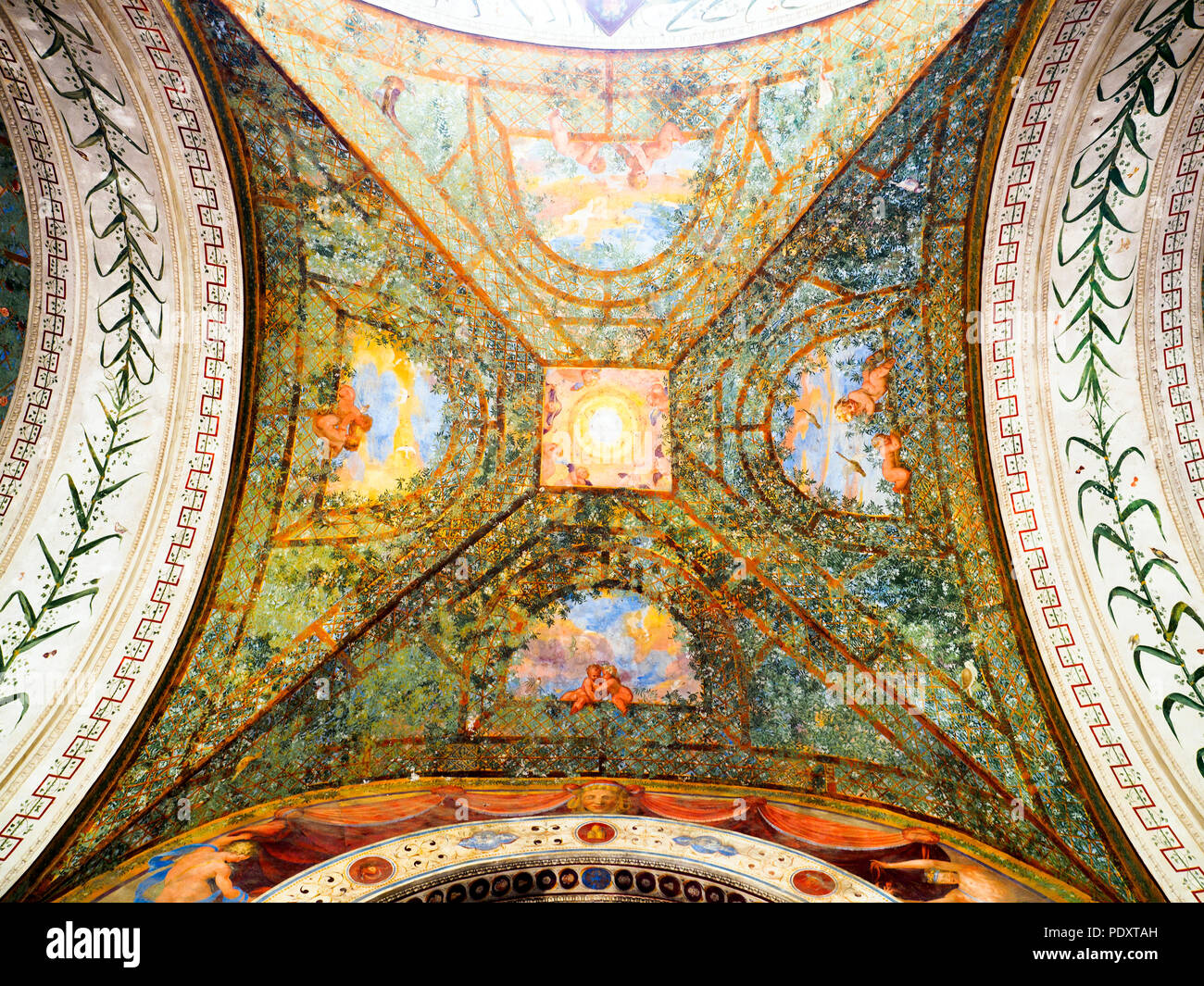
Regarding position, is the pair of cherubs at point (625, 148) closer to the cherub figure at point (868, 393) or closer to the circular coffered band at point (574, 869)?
the cherub figure at point (868, 393)

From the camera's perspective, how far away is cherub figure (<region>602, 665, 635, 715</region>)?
7895 millimetres

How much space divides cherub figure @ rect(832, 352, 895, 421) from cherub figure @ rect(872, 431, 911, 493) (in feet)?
0.94

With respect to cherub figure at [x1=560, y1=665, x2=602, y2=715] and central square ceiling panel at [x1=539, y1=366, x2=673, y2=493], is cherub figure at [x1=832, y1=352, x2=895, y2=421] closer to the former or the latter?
central square ceiling panel at [x1=539, y1=366, x2=673, y2=493]

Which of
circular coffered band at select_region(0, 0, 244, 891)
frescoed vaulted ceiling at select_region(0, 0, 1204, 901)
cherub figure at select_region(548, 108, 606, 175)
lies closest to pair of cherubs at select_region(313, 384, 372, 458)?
frescoed vaulted ceiling at select_region(0, 0, 1204, 901)

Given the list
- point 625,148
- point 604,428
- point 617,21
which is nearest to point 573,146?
point 625,148

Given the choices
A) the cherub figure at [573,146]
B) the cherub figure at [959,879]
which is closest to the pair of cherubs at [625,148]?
the cherub figure at [573,146]

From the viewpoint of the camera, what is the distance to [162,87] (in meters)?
6.10

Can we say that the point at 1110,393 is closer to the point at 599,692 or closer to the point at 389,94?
the point at 599,692

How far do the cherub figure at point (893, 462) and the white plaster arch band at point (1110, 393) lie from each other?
2.61 feet

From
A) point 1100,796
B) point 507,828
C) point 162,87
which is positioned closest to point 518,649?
point 507,828
